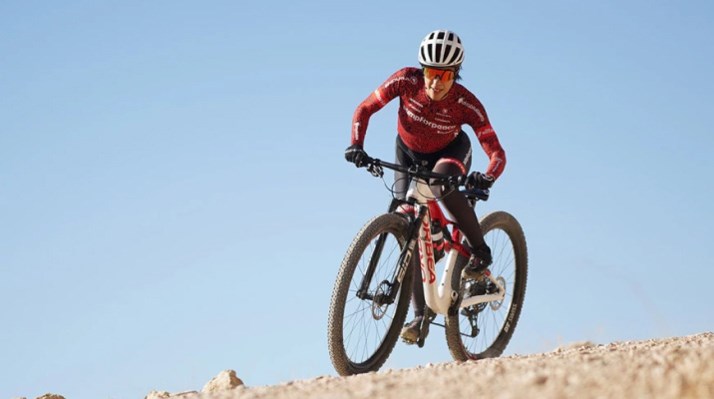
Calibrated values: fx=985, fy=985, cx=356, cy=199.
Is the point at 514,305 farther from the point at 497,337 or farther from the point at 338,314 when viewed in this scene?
the point at 338,314

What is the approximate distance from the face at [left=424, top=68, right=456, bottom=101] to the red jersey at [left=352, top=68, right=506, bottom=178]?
0.26 ft

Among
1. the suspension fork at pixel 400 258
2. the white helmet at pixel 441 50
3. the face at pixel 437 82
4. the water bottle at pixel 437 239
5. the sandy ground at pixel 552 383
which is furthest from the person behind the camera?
the water bottle at pixel 437 239

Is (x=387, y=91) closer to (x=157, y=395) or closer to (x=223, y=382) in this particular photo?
(x=223, y=382)

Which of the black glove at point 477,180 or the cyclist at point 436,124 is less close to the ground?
the cyclist at point 436,124

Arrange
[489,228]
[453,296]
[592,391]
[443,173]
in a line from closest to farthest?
[592,391], [443,173], [453,296], [489,228]

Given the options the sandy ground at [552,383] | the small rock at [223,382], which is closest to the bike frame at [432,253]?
the small rock at [223,382]

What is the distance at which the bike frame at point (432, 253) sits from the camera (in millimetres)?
9742

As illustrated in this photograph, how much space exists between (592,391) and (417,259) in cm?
467

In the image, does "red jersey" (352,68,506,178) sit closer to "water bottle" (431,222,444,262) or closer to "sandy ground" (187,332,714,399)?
"water bottle" (431,222,444,262)

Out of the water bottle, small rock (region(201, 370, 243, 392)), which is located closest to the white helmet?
the water bottle

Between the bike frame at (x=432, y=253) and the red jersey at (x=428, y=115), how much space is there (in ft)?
2.28

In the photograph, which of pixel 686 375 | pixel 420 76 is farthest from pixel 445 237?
pixel 686 375

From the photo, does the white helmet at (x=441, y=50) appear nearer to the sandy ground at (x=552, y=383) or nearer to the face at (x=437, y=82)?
the face at (x=437, y=82)

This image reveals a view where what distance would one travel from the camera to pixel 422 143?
405 inches
